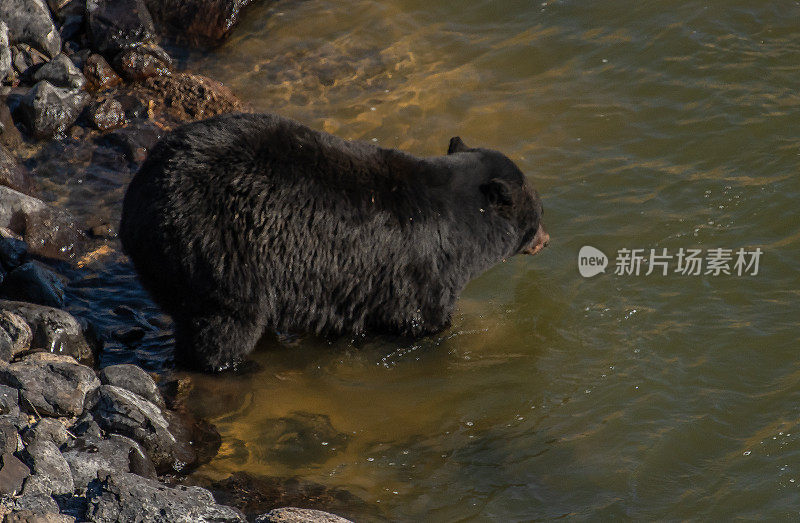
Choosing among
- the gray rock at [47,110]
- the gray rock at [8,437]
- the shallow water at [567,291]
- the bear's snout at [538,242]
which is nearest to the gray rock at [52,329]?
the shallow water at [567,291]

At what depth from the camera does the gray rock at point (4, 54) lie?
9.30 meters

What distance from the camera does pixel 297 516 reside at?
4867 millimetres

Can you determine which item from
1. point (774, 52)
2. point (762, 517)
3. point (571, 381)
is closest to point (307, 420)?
point (571, 381)

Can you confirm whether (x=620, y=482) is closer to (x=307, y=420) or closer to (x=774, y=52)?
(x=307, y=420)

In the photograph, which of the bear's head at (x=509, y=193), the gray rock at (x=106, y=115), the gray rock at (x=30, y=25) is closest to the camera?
the bear's head at (x=509, y=193)

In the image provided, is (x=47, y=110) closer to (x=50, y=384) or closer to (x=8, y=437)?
(x=50, y=384)

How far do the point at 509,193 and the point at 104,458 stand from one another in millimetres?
3731

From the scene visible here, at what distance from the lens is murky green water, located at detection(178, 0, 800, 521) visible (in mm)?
5906

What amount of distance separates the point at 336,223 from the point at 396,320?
109cm

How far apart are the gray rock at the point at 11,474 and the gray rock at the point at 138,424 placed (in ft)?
2.90

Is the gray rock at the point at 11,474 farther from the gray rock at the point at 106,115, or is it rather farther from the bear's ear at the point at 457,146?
the gray rock at the point at 106,115

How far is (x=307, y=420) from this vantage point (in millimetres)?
6496

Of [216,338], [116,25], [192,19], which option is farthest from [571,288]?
[192,19]

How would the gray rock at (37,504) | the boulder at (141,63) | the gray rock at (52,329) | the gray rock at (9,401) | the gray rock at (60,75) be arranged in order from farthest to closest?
the boulder at (141,63), the gray rock at (60,75), the gray rock at (52,329), the gray rock at (9,401), the gray rock at (37,504)
